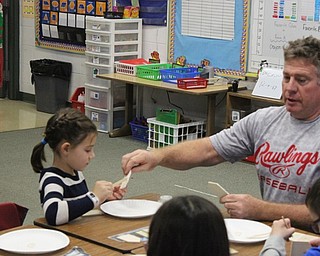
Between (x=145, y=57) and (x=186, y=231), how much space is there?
5704mm

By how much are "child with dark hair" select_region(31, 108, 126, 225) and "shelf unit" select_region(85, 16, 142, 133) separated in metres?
3.99

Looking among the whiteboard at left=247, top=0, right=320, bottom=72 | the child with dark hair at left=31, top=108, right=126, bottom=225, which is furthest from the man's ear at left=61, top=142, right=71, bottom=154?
the whiteboard at left=247, top=0, right=320, bottom=72

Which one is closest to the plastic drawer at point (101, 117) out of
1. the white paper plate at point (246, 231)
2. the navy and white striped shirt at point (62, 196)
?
the navy and white striped shirt at point (62, 196)

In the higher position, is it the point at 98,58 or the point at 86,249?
the point at 98,58

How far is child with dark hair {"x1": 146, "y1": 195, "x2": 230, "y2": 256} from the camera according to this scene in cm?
134

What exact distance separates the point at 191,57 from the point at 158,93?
0.66 meters

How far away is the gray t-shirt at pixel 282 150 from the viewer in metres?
2.57

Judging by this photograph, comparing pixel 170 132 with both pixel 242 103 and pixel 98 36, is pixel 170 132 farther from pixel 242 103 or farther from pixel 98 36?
pixel 98 36

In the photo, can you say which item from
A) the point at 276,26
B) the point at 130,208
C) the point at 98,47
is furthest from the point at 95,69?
the point at 130,208

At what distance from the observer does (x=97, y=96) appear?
6.95 m

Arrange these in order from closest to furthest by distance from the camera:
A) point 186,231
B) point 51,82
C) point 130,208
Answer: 1. point 186,231
2. point 130,208
3. point 51,82

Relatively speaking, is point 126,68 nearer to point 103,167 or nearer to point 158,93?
point 158,93

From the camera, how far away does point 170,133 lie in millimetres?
6164

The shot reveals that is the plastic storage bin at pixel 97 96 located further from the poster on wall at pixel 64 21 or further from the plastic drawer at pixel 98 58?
the poster on wall at pixel 64 21
